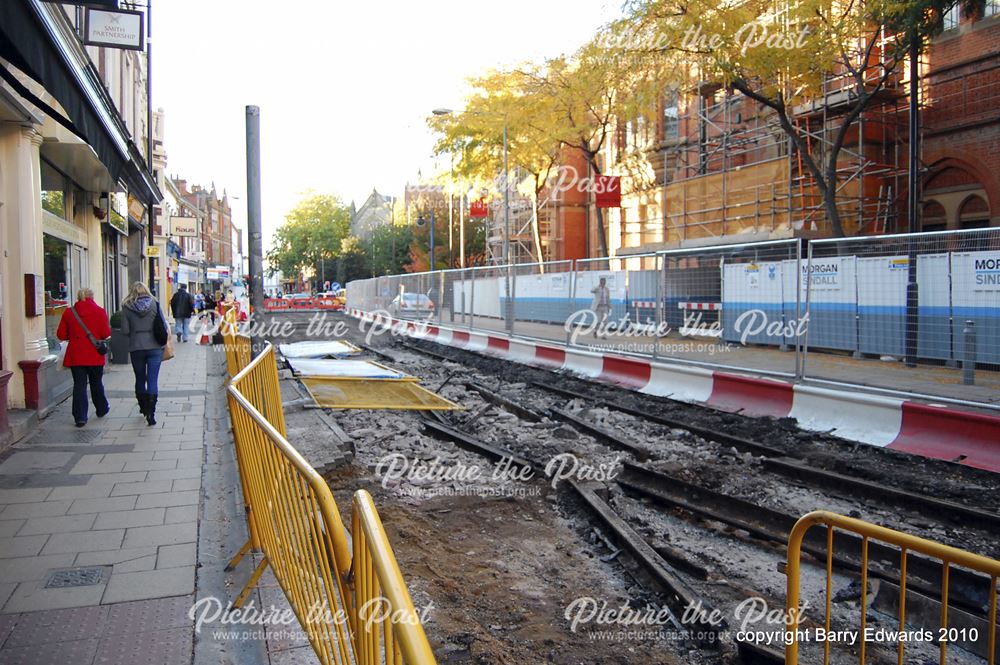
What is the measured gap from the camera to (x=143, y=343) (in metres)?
8.90

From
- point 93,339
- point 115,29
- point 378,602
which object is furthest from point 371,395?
point 378,602

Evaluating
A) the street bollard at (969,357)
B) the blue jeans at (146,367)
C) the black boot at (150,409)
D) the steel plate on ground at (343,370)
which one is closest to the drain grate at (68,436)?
the black boot at (150,409)

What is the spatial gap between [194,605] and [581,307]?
1124 cm

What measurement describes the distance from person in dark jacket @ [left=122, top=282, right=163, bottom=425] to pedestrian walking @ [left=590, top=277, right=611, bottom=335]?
305 inches

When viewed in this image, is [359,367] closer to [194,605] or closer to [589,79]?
[194,605]

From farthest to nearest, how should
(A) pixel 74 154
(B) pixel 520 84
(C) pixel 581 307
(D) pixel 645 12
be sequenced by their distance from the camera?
(B) pixel 520 84, (D) pixel 645 12, (C) pixel 581 307, (A) pixel 74 154

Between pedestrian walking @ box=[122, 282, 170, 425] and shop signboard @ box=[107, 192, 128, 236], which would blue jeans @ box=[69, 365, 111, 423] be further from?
shop signboard @ box=[107, 192, 128, 236]

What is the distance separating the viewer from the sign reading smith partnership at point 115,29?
9594mm

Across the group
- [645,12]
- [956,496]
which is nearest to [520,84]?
[645,12]

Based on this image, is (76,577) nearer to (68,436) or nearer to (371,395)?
(68,436)

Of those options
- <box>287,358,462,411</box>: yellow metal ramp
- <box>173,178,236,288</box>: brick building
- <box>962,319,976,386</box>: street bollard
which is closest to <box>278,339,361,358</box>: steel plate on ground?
<box>287,358,462,411</box>: yellow metal ramp

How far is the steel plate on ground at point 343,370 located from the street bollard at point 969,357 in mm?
7051

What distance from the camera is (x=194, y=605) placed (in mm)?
3949

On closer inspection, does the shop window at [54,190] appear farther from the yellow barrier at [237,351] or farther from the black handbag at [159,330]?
the black handbag at [159,330]
